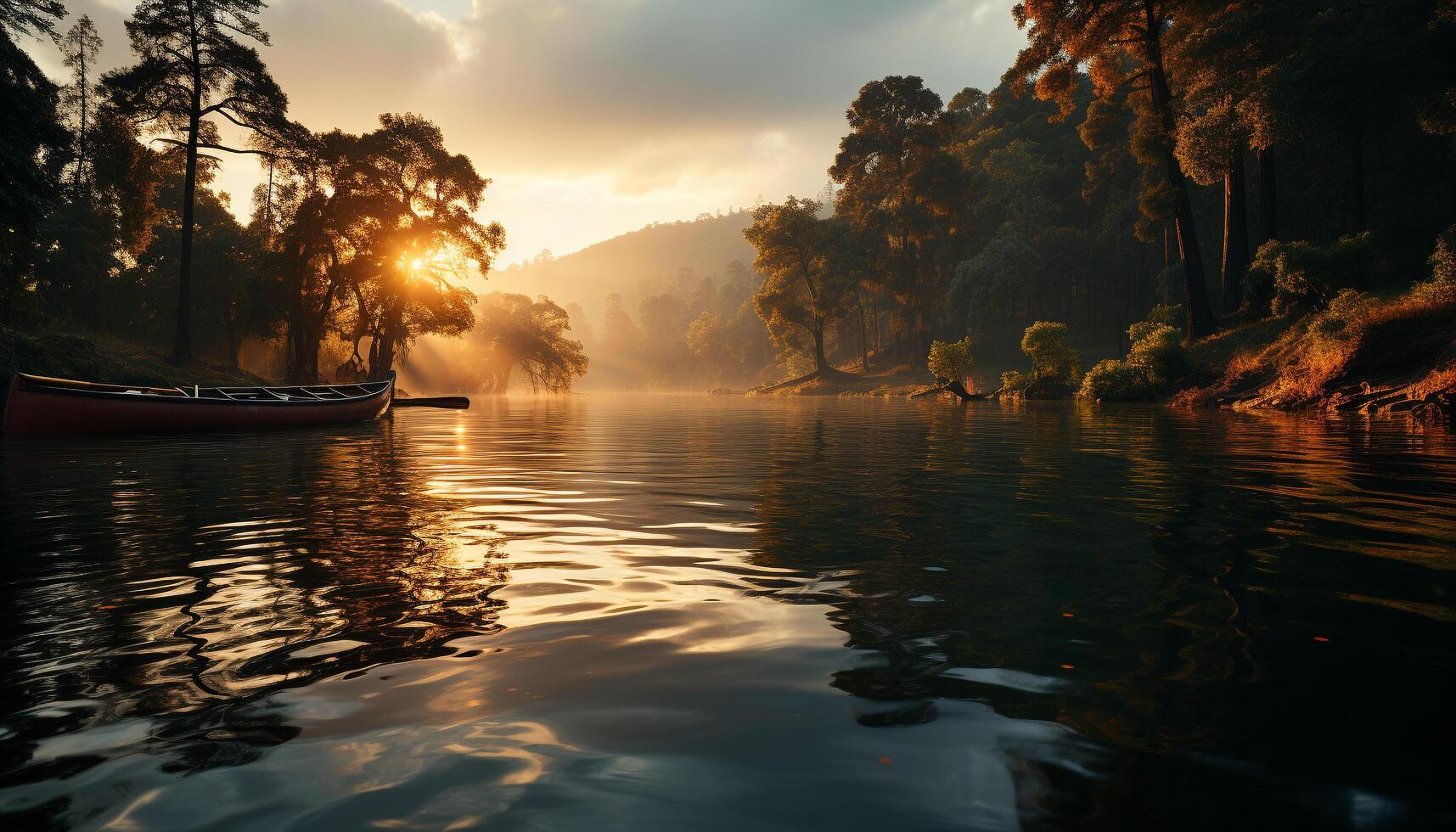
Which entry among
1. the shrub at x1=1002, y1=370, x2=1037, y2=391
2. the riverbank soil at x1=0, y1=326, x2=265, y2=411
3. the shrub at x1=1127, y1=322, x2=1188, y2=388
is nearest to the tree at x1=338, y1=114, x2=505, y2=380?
the riverbank soil at x1=0, y1=326, x2=265, y2=411

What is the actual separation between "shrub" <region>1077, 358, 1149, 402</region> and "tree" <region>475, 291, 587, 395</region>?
37.4 m

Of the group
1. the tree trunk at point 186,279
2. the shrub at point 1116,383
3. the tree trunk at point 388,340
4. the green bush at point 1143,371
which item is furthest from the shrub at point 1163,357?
the tree trunk at point 186,279


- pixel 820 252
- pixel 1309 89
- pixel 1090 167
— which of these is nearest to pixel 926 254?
pixel 820 252

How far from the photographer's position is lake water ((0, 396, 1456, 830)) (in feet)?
6.99

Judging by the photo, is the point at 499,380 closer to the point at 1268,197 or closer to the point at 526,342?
the point at 526,342

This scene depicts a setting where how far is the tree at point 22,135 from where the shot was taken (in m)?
17.6

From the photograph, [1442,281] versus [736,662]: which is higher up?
[1442,281]

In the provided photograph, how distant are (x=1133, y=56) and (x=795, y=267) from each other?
3971 centimetres

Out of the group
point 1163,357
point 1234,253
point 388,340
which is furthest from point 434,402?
point 1234,253

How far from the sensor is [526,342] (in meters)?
60.8

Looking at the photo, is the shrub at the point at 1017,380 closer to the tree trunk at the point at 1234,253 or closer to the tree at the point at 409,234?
the tree trunk at the point at 1234,253

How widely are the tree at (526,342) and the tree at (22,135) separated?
3635 cm

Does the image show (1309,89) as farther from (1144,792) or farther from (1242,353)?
(1144,792)

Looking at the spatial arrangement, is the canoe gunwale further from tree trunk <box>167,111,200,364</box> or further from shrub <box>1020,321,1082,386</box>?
shrub <box>1020,321,1082,386</box>
